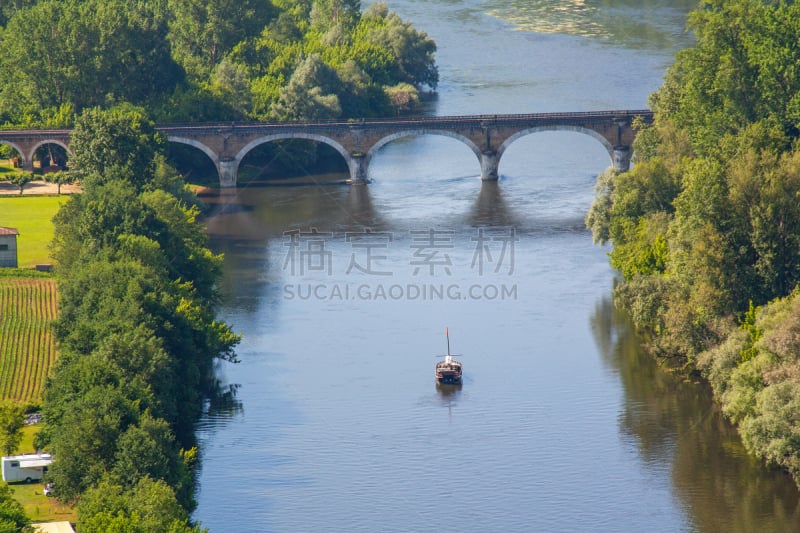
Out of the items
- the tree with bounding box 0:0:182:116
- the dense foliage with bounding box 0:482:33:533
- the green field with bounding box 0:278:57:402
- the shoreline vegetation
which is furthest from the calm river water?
the tree with bounding box 0:0:182:116

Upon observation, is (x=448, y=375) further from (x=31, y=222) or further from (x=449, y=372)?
(x=31, y=222)

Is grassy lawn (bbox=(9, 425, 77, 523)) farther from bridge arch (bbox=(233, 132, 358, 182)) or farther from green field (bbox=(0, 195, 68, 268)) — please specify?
bridge arch (bbox=(233, 132, 358, 182))

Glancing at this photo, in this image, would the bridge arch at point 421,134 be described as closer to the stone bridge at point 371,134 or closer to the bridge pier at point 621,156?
the stone bridge at point 371,134

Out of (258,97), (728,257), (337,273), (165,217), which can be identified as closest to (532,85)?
(258,97)

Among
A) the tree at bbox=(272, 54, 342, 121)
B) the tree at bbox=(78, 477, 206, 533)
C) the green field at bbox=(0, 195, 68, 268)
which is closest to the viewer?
the tree at bbox=(78, 477, 206, 533)

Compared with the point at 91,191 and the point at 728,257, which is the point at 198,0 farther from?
the point at 728,257

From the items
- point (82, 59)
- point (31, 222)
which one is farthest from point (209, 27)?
point (31, 222)

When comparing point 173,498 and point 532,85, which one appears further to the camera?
point 532,85
